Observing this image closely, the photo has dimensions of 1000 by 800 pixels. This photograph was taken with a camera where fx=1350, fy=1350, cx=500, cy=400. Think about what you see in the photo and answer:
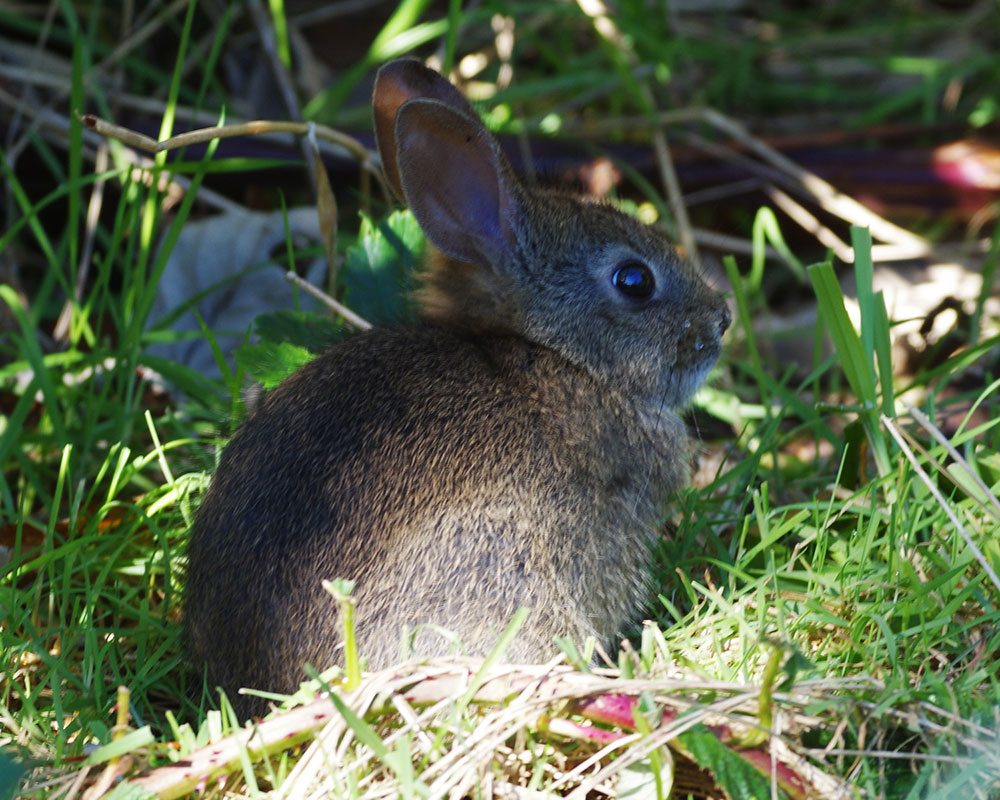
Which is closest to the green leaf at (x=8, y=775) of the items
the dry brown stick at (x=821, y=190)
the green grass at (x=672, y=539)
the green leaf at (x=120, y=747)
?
the green grass at (x=672, y=539)

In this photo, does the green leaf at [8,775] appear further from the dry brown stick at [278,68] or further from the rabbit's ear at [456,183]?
the dry brown stick at [278,68]

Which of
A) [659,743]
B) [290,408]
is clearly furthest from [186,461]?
[659,743]

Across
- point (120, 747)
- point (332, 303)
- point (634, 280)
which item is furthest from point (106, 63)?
point (120, 747)

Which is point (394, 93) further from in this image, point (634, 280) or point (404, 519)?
point (404, 519)

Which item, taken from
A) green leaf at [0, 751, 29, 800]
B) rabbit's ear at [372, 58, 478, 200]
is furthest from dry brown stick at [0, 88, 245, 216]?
green leaf at [0, 751, 29, 800]

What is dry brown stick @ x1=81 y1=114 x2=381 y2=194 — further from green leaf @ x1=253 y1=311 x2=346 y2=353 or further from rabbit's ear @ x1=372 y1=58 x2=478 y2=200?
green leaf @ x1=253 y1=311 x2=346 y2=353

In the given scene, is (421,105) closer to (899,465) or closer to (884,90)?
(899,465)
